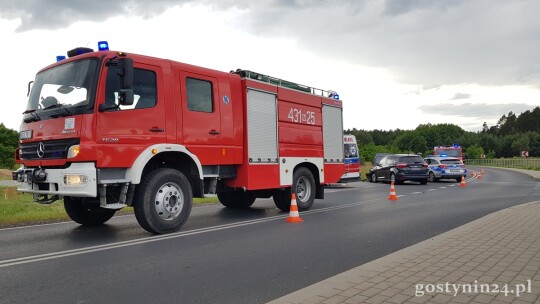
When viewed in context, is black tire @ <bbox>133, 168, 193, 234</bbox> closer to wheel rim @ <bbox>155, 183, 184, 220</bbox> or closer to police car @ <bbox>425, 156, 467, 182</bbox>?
wheel rim @ <bbox>155, 183, 184, 220</bbox>

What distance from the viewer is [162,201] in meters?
7.79

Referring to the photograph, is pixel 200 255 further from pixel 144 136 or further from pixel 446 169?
pixel 446 169

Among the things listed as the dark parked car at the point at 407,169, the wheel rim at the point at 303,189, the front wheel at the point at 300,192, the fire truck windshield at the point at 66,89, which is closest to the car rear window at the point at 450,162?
the dark parked car at the point at 407,169

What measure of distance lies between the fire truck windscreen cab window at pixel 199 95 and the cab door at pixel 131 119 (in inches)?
26.5

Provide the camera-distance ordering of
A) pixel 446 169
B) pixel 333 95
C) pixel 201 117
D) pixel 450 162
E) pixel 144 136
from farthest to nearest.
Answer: pixel 450 162 → pixel 446 169 → pixel 333 95 → pixel 201 117 → pixel 144 136

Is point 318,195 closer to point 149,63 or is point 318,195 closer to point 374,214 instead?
point 374,214

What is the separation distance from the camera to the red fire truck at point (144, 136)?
709 cm

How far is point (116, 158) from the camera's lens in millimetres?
7211

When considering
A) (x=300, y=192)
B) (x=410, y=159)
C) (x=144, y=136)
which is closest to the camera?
(x=144, y=136)

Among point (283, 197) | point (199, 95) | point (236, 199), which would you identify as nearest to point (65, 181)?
point (199, 95)

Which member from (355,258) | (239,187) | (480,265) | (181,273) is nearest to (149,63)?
(239,187)

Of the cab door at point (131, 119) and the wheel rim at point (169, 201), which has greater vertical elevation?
the cab door at point (131, 119)

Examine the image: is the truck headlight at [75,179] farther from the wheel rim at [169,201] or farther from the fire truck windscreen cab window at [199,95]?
the fire truck windscreen cab window at [199,95]

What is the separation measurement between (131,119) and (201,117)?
1556mm
